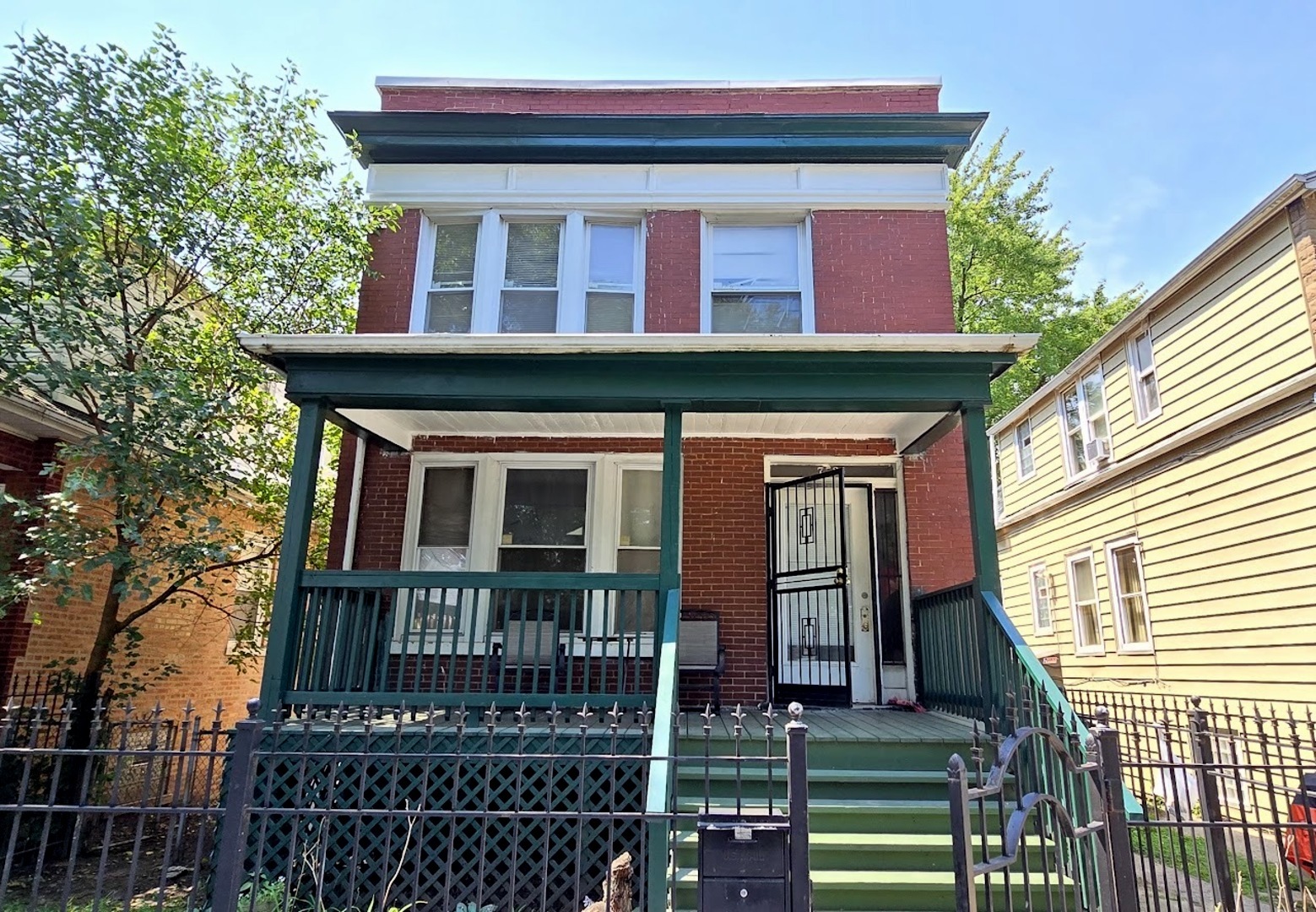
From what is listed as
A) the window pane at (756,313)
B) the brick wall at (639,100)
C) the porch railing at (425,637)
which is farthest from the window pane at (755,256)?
the porch railing at (425,637)

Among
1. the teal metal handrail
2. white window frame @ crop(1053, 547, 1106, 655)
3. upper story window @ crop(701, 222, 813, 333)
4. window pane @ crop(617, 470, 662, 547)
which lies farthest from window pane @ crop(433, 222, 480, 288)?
white window frame @ crop(1053, 547, 1106, 655)

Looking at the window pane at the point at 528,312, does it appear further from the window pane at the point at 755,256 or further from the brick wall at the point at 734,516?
the window pane at the point at 755,256

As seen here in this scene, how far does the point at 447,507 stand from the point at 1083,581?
35.7 feet

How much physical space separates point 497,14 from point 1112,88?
8.33m

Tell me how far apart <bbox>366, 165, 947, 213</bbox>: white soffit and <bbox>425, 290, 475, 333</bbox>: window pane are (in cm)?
107

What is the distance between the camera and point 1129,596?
37.9 feet

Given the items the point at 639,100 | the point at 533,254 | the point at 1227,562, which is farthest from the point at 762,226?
the point at 1227,562

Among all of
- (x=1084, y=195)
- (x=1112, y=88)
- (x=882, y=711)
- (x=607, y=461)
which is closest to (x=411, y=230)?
(x=607, y=461)

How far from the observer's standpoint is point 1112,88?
1045cm

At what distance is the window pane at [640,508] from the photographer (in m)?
8.13

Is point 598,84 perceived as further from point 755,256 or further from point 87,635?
point 87,635

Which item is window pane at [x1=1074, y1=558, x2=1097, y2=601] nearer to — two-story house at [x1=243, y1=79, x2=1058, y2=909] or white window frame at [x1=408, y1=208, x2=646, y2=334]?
two-story house at [x1=243, y1=79, x2=1058, y2=909]

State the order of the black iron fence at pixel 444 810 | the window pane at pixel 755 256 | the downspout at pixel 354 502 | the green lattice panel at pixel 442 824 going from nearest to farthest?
1. the black iron fence at pixel 444 810
2. the green lattice panel at pixel 442 824
3. the downspout at pixel 354 502
4. the window pane at pixel 755 256

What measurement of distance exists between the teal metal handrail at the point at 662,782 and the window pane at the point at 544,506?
3077 millimetres
